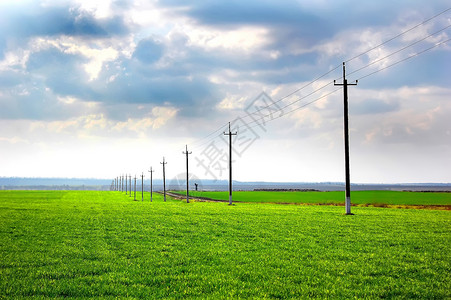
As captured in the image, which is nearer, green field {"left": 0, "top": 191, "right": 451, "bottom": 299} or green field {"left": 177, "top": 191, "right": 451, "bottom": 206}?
green field {"left": 0, "top": 191, "right": 451, "bottom": 299}

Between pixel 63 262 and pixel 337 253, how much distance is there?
1061 centimetres

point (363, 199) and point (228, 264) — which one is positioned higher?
point (228, 264)

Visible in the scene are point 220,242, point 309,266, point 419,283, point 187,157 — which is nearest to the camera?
point 419,283

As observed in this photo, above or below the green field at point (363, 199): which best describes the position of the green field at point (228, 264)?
above

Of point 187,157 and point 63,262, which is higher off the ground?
point 187,157

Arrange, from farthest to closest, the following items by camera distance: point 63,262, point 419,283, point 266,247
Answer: point 266,247
point 63,262
point 419,283

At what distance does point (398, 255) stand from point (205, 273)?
8046 mm

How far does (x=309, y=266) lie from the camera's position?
47.5 ft

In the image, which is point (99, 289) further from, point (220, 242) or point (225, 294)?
point (220, 242)

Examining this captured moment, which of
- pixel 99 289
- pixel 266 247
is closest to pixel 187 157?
pixel 266 247

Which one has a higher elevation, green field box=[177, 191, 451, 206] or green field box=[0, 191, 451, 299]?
green field box=[0, 191, 451, 299]

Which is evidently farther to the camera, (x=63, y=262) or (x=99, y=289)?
(x=63, y=262)

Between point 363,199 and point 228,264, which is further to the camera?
point 363,199

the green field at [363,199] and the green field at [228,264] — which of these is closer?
the green field at [228,264]
